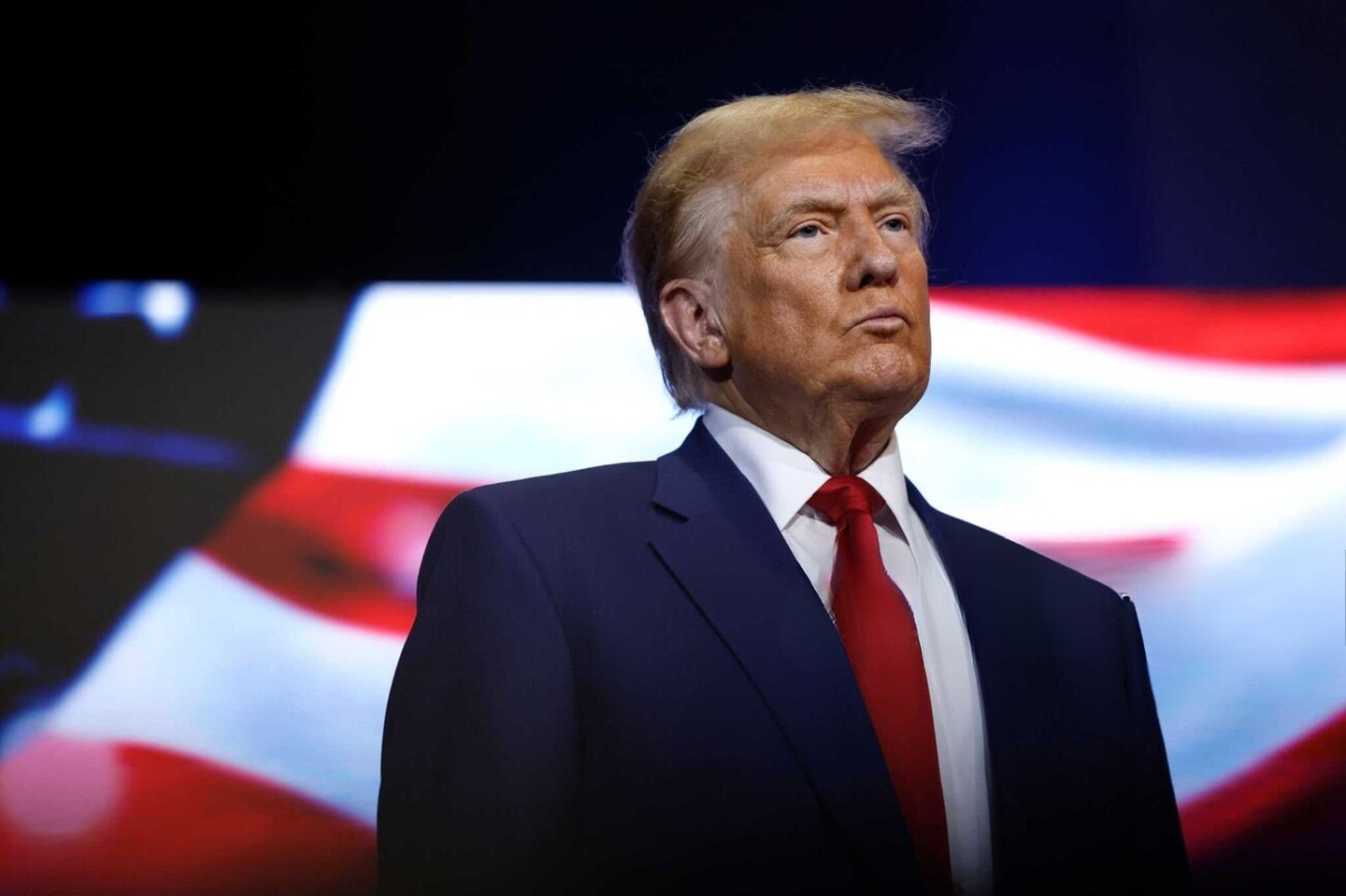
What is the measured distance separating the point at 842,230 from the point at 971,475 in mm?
810

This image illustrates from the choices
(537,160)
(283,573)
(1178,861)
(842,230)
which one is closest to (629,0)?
(537,160)

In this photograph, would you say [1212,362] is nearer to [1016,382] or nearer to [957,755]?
[1016,382]

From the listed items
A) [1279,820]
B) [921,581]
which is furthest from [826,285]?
[1279,820]

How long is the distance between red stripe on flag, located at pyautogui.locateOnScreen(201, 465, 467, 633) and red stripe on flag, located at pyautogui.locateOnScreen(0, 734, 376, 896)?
0.31 meters

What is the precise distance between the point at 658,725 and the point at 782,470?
0.36 metres

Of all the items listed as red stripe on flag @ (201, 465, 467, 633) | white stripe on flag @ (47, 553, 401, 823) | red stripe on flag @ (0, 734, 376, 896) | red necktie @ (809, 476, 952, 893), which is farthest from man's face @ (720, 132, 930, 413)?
red stripe on flag @ (0, 734, 376, 896)

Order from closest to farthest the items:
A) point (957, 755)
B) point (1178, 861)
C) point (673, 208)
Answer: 1. point (957, 755)
2. point (1178, 861)
3. point (673, 208)

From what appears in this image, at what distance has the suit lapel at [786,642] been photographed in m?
1.42

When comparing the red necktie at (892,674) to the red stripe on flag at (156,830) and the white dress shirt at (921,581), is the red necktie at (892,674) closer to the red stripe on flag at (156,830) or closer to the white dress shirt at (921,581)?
the white dress shirt at (921,581)

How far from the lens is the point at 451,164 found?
2.38 metres

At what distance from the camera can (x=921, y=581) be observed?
168 cm

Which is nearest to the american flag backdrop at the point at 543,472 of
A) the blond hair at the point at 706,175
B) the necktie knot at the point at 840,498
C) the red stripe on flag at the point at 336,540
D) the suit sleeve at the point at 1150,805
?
the red stripe on flag at the point at 336,540

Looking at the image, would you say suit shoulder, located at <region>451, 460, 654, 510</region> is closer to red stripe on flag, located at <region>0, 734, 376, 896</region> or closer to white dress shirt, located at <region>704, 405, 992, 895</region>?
white dress shirt, located at <region>704, 405, 992, 895</region>

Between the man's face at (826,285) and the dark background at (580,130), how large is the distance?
678mm
